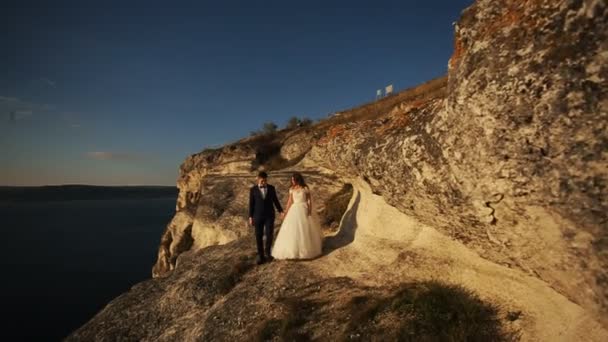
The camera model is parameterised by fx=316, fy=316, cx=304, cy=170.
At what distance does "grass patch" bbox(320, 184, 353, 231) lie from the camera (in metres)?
13.2

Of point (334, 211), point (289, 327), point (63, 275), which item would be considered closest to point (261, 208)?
point (334, 211)

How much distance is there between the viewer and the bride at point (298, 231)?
10.2 metres

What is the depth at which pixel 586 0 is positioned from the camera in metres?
3.97

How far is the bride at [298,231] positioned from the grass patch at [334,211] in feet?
7.82

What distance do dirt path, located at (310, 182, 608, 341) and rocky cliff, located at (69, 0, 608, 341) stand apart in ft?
0.10

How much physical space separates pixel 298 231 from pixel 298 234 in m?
0.11

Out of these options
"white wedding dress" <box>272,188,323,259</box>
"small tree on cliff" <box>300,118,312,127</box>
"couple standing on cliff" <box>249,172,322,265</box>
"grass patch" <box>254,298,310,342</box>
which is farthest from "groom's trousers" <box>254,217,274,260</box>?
"small tree on cliff" <box>300,118,312,127</box>

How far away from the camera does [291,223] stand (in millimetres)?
10383

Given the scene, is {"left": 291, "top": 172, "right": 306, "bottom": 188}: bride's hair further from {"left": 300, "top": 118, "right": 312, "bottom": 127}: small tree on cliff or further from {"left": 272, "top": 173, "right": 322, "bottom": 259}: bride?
{"left": 300, "top": 118, "right": 312, "bottom": 127}: small tree on cliff

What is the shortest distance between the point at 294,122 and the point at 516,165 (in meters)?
41.7

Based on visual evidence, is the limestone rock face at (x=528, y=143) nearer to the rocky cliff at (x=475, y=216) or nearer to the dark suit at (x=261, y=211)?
the rocky cliff at (x=475, y=216)

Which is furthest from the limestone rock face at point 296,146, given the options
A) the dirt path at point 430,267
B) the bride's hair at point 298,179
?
the bride's hair at point 298,179

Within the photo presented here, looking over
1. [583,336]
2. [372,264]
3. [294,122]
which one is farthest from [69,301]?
[583,336]

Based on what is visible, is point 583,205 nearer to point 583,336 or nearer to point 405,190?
point 583,336
